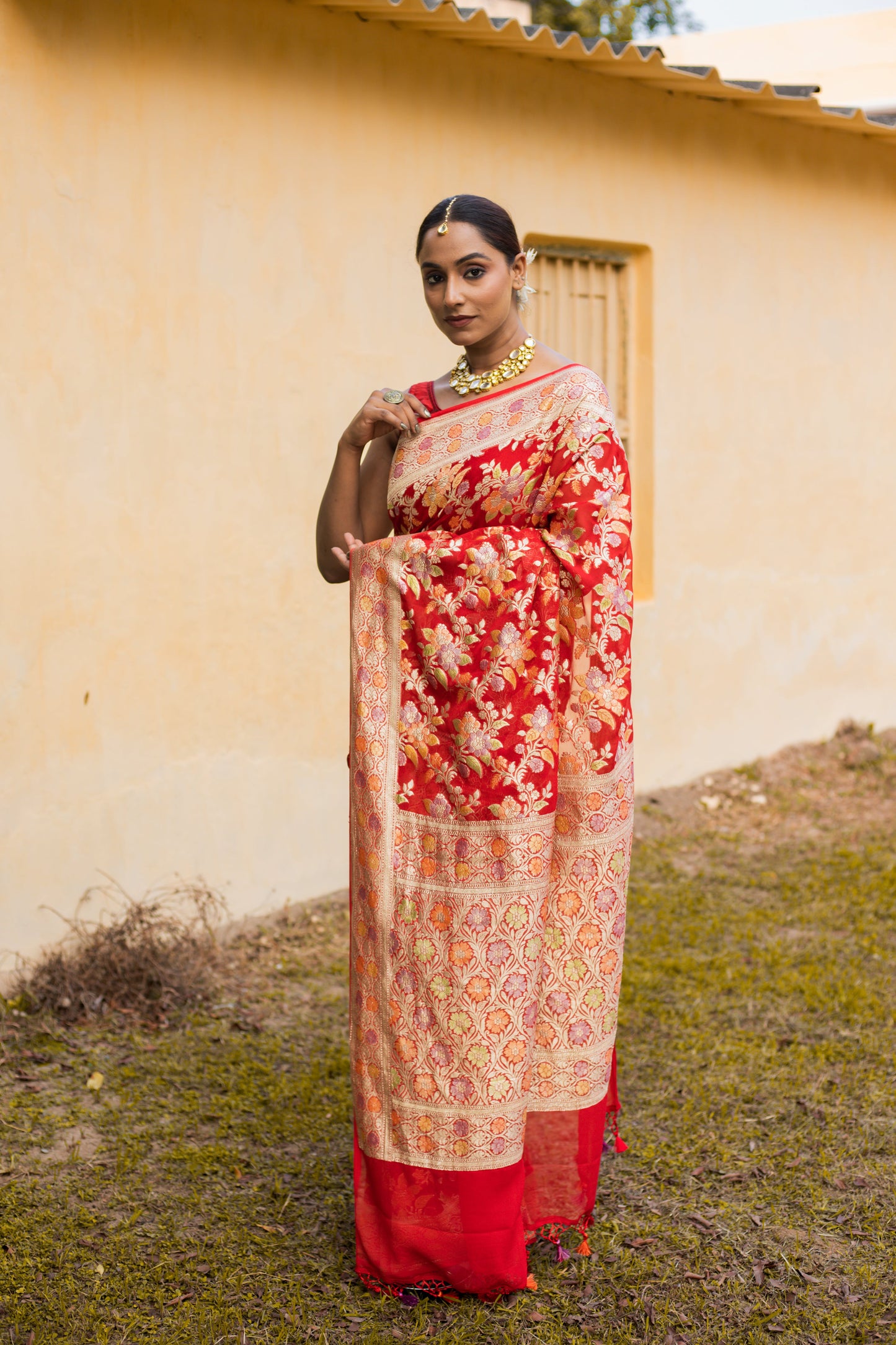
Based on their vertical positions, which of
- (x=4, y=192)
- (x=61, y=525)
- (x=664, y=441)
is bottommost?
(x=61, y=525)

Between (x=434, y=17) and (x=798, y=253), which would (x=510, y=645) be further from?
(x=798, y=253)

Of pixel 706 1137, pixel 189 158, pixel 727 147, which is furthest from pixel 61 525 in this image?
pixel 727 147

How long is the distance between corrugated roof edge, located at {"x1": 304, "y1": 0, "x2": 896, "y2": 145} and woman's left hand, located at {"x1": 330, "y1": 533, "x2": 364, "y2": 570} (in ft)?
8.89

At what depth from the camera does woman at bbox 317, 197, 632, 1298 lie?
2.48 metres

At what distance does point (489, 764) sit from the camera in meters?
2.47

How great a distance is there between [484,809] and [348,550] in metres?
0.67

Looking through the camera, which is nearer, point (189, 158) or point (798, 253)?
point (189, 158)

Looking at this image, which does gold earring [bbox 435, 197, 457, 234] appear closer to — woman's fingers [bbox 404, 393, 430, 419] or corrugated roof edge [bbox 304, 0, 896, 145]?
woman's fingers [bbox 404, 393, 430, 419]

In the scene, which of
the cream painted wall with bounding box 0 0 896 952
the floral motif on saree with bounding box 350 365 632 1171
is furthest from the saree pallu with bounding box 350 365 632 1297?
the cream painted wall with bounding box 0 0 896 952

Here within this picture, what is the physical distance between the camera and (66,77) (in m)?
4.10

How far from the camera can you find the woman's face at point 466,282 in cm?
251

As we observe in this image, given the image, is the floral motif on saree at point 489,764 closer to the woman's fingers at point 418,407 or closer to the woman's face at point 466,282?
the woman's fingers at point 418,407

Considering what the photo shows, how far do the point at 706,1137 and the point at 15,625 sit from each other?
264cm

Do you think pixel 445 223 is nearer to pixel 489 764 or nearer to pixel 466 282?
pixel 466 282
